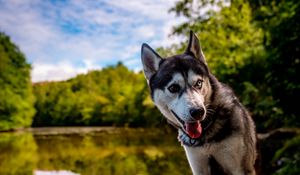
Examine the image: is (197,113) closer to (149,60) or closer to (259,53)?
(149,60)

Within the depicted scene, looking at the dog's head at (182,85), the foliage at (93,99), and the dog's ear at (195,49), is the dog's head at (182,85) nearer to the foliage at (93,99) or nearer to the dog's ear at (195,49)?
the dog's ear at (195,49)

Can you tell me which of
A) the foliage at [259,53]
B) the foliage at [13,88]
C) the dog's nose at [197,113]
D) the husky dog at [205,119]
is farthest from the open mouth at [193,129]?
the foliage at [13,88]

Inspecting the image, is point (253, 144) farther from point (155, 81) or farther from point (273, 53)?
point (273, 53)

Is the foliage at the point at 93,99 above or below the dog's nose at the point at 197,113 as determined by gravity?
above

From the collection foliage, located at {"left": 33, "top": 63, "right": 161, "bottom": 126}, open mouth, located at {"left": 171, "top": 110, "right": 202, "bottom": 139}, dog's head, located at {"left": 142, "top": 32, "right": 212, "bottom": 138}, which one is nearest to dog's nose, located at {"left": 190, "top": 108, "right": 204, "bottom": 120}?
dog's head, located at {"left": 142, "top": 32, "right": 212, "bottom": 138}

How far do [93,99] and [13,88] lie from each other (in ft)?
88.5

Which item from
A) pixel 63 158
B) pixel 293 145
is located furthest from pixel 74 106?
pixel 293 145

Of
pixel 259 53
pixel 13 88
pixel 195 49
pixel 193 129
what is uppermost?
pixel 13 88

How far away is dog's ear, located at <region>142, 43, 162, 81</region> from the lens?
4.63 metres

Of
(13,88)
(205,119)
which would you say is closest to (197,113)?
(205,119)

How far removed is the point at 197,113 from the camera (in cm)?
385

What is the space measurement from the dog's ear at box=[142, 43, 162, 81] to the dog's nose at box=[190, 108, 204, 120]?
3.09 ft

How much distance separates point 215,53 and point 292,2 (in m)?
18.1

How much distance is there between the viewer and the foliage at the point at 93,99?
83375mm
